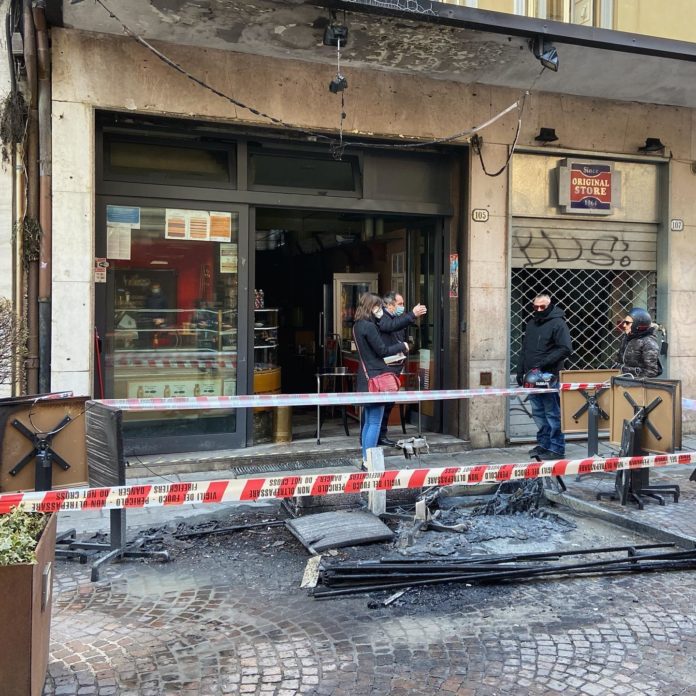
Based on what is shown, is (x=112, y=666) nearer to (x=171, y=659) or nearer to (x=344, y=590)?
(x=171, y=659)

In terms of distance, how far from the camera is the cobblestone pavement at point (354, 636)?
11.7ft

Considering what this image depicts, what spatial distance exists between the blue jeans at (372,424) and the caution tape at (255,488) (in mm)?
2323

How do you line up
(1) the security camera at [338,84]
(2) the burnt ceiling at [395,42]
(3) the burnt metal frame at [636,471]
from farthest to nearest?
(1) the security camera at [338,84]
(2) the burnt ceiling at [395,42]
(3) the burnt metal frame at [636,471]

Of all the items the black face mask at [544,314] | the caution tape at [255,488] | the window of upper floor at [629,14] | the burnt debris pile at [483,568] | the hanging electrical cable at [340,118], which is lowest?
the burnt debris pile at [483,568]

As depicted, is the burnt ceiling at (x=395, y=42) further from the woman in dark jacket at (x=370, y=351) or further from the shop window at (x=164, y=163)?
the woman in dark jacket at (x=370, y=351)

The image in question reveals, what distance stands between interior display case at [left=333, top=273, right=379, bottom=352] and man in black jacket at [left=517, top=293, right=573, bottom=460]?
12.4ft

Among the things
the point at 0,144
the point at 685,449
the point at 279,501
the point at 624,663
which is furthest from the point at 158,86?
the point at 685,449

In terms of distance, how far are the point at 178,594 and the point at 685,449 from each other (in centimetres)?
676

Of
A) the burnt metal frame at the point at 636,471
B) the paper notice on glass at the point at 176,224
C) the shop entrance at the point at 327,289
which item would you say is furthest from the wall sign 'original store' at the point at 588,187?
the paper notice on glass at the point at 176,224

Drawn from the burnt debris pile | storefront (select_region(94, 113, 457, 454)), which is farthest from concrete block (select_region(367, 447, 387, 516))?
storefront (select_region(94, 113, 457, 454))

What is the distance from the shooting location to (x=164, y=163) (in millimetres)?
8180

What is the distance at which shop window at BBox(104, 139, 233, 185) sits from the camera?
26.2 ft

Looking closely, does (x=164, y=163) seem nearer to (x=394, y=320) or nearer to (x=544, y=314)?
(x=394, y=320)

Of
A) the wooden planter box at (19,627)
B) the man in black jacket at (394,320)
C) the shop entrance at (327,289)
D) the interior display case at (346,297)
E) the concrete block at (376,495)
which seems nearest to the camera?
the wooden planter box at (19,627)
